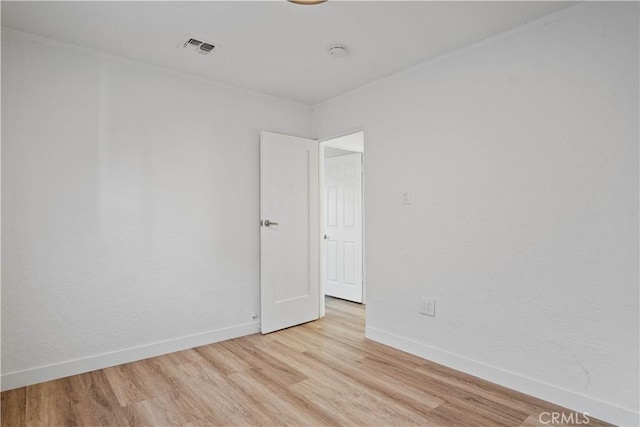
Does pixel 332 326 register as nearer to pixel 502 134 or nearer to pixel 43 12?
pixel 502 134

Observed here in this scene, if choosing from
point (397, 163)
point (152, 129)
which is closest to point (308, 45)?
point (397, 163)

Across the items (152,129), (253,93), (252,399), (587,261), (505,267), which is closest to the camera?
(587,261)

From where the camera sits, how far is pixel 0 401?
2.12m

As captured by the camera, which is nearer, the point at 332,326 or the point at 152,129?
the point at 152,129

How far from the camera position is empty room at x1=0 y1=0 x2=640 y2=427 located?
1.99m

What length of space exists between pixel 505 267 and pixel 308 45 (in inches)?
82.2

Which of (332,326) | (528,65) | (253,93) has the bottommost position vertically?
(332,326)

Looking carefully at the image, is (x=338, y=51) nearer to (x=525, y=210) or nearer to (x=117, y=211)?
(x=525, y=210)

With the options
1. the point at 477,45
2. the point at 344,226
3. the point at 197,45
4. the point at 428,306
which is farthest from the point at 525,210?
the point at 344,226

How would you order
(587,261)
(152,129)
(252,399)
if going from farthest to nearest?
(152,129), (252,399), (587,261)

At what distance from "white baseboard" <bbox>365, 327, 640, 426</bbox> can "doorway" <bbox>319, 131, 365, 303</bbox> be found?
5.44 ft

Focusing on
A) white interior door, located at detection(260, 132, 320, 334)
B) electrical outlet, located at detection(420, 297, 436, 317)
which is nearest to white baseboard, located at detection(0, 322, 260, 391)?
white interior door, located at detection(260, 132, 320, 334)

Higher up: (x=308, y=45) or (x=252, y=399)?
(x=308, y=45)

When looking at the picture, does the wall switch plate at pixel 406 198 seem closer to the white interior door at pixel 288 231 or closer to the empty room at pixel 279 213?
the empty room at pixel 279 213
